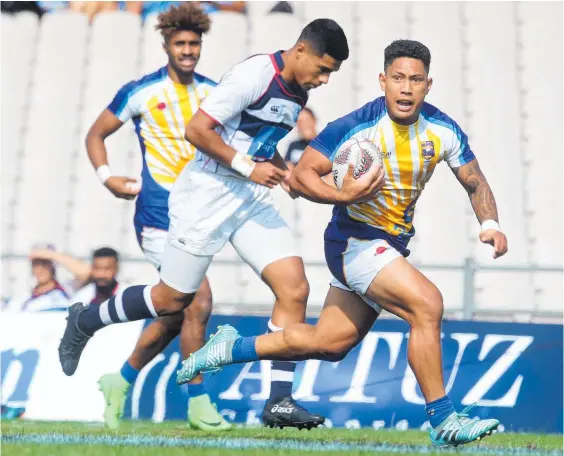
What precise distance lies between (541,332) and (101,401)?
4032 millimetres

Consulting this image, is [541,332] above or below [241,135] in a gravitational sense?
below

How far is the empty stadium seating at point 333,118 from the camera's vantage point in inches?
675

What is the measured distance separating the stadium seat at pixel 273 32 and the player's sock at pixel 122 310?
1137cm

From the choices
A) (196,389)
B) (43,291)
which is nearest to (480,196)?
(196,389)

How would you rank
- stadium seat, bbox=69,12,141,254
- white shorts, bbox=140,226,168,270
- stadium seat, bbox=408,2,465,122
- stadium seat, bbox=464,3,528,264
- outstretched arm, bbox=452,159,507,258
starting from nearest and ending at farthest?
outstretched arm, bbox=452,159,507,258 → white shorts, bbox=140,226,168,270 → stadium seat, bbox=464,3,528,264 → stadium seat, bbox=69,12,141,254 → stadium seat, bbox=408,2,465,122

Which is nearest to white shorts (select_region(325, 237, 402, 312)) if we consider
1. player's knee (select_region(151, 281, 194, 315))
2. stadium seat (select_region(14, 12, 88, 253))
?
player's knee (select_region(151, 281, 194, 315))

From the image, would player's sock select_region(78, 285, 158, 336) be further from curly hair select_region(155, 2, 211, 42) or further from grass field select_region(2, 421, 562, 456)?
curly hair select_region(155, 2, 211, 42)

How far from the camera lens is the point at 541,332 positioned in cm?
1079

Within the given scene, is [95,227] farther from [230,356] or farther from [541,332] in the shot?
[230,356]

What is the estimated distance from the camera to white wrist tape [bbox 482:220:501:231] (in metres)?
6.98

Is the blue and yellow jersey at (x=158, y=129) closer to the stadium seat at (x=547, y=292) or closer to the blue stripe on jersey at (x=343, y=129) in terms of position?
the blue stripe on jersey at (x=343, y=129)

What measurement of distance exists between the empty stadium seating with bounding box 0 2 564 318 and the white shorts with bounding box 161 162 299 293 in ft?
24.8

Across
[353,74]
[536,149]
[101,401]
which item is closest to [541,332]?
[101,401]

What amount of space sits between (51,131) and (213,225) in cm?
1188
